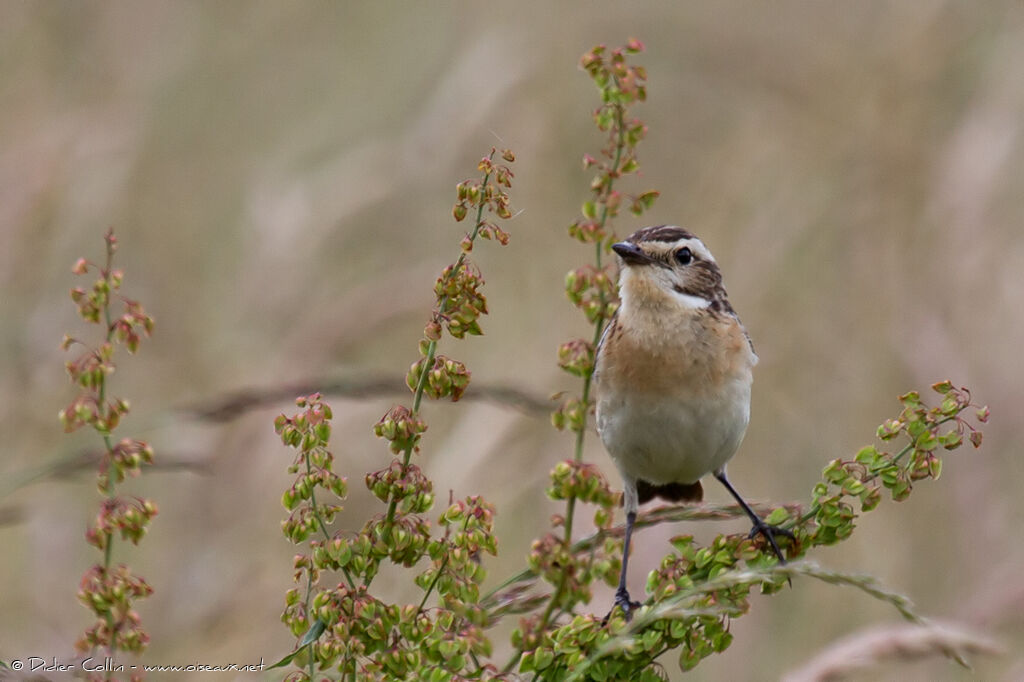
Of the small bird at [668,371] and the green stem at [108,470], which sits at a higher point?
the small bird at [668,371]

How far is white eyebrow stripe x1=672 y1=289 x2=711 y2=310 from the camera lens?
163 inches

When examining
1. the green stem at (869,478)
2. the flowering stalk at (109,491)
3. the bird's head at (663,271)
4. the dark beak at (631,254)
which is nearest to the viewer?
the flowering stalk at (109,491)

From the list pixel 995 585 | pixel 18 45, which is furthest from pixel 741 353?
pixel 18 45

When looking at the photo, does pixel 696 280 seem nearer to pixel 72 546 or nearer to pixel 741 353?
pixel 741 353

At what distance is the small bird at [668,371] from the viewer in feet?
13.0

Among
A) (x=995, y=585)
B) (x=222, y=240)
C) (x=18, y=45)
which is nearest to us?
(x=995, y=585)

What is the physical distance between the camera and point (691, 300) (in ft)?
13.7

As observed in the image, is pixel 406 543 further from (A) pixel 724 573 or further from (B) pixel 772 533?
(B) pixel 772 533

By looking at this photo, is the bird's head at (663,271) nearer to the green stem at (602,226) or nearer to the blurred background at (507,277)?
the blurred background at (507,277)

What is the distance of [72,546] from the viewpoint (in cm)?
421

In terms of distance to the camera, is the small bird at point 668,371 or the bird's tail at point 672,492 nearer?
the small bird at point 668,371

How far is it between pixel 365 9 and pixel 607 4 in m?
1.41

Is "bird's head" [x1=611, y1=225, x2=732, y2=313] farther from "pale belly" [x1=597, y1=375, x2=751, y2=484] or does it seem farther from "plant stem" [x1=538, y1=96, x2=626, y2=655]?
"plant stem" [x1=538, y1=96, x2=626, y2=655]

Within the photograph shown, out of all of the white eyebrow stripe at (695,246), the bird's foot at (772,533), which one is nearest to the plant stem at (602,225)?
the bird's foot at (772,533)
